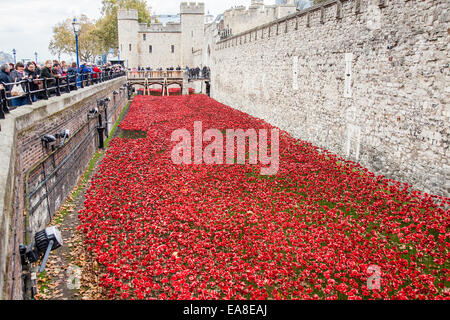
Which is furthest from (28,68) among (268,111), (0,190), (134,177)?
(268,111)

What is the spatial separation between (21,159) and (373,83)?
33.6ft

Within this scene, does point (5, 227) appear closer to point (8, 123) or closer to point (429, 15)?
point (8, 123)

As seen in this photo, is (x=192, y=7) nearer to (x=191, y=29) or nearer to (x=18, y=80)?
(x=191, y=29)

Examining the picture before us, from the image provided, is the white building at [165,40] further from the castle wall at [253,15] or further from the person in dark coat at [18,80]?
the person in dark coat at [18,80]

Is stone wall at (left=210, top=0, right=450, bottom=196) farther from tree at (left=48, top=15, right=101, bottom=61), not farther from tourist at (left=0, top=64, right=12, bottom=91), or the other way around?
tree at (left=48, top=15, right=101, bottom=61)

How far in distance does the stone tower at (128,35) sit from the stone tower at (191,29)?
804cm

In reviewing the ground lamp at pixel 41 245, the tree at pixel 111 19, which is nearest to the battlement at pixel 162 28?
the tree at pixel 111 19

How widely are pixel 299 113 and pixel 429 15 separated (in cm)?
901

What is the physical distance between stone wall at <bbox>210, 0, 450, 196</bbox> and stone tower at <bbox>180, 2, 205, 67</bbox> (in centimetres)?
4190

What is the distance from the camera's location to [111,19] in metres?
68.9

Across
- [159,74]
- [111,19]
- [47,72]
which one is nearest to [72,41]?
[111,19]

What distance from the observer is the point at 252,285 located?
6.07m

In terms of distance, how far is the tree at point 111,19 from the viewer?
2724 inches

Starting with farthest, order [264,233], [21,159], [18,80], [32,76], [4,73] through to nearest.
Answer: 1. [32,76]
2. [18,80]
3. [4,73]
4. [264,233]
5. [21,159]
